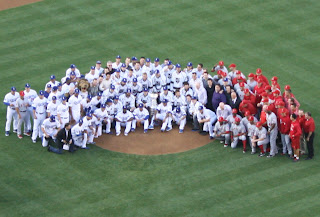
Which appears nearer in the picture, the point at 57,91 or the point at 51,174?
the point at 51,174

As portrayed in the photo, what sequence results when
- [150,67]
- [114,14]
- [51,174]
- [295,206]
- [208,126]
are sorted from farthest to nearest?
[114,14] < [150,67] < [208,126] < [51,174] < [295,206]

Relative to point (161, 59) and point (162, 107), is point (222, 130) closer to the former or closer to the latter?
point (162, 107)

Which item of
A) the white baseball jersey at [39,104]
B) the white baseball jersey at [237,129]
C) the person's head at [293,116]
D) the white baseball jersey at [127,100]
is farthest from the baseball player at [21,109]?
the person's head at [293,116]

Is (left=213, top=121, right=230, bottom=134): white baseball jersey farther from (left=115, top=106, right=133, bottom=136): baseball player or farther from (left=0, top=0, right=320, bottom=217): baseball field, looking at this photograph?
(left=115, top=106, right=133, bottom=136): baseball player

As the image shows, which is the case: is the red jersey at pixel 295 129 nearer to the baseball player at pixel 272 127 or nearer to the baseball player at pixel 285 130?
the baseball player at pixel 285 130

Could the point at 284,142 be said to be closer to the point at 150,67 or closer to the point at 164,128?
the point at 164,128

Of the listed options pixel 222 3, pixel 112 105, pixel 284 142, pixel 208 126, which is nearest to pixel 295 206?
pixel 284 142
